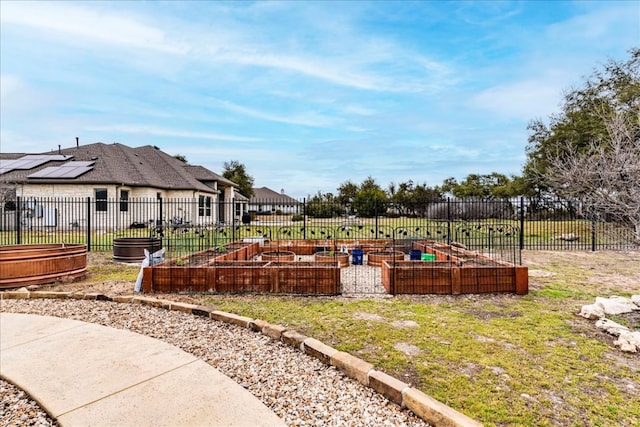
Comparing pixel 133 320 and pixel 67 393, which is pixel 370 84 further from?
pixel 67 393

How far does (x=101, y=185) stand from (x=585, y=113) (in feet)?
85.7

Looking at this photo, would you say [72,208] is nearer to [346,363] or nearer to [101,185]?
[101,185]

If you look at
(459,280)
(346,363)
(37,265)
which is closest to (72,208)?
(37,265)

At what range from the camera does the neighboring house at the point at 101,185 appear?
17.5 metres

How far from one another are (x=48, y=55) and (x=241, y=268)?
966cm

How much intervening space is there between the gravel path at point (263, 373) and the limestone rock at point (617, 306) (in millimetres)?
3912

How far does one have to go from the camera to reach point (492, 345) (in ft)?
11.3

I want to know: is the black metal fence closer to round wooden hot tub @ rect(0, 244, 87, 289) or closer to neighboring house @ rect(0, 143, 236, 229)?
neighboring house @ rect(0, 143, 236, 229)

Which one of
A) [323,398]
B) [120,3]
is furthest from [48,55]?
[323,398]

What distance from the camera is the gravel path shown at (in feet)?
7.41

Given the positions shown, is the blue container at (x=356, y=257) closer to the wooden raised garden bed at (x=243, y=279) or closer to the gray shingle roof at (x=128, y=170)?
the wooden raised garden bed at (x=243, y=279)

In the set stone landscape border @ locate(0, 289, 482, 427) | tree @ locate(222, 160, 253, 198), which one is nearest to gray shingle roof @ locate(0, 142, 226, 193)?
tree @ locate(222, 160, 253, 198)

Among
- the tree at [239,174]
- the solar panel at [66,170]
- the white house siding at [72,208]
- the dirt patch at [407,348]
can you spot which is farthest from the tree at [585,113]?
the tree at [239,174]

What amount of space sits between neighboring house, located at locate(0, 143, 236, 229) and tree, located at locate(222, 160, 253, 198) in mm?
13492
